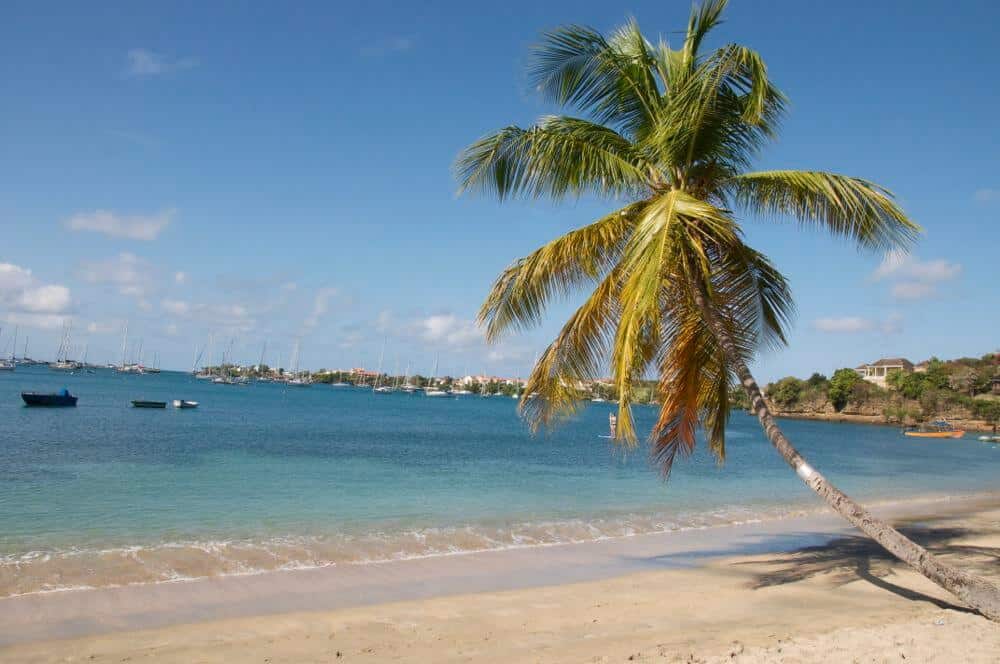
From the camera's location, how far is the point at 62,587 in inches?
366

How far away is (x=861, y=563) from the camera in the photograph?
35.7 ft

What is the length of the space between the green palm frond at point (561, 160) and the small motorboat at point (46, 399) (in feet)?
162

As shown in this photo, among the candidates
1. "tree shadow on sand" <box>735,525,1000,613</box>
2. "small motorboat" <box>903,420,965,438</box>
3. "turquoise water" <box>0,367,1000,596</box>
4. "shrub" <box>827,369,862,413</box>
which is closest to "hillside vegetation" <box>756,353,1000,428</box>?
"shrub" <box>827,369,862,413</box>

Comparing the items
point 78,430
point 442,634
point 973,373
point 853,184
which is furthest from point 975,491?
point 973,373

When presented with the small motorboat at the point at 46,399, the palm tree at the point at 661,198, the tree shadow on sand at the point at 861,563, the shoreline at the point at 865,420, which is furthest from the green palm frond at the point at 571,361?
the shoreline at the point at 865,420

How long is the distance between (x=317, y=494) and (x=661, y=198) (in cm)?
1427

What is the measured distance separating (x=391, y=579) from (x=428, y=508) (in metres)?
6.80

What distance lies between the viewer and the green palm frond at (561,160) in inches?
328

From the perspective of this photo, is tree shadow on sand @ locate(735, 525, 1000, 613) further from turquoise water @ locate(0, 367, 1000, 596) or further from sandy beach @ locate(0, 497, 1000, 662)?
turquoise water @ locate(0, 367, 1000, 596)

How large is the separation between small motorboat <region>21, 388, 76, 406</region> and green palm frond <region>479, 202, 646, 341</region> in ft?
162

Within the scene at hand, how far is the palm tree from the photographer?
743 centimetres

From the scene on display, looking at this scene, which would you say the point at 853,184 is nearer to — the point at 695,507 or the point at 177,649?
the point at 177,649

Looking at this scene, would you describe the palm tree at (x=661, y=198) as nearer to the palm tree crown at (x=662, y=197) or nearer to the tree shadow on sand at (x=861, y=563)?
the palm tree crown at (x=662, y=197)

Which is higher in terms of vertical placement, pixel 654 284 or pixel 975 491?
pixel 654 284
